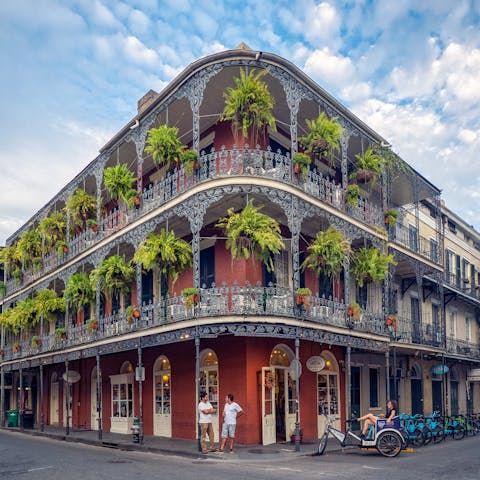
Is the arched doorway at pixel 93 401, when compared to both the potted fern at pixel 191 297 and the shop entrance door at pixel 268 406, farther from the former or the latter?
the potted fern at pixel 191 297

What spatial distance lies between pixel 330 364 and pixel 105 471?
30.9 ft

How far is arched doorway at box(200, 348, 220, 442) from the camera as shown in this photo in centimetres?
1670

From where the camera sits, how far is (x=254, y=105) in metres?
15.2

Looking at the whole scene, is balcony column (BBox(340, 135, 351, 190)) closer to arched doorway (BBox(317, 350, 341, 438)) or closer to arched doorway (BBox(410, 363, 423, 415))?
arched doorway (BBox(317, 350, 341, 438))

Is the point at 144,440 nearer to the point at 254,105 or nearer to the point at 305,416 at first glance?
the point at 305,416

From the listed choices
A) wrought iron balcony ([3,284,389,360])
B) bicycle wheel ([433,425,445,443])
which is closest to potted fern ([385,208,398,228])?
wrought iron balcony ([3,284,389,360])

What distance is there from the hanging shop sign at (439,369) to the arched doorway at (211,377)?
10.4 m

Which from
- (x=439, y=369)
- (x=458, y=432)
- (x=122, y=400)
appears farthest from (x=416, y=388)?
(x=122, y=400)

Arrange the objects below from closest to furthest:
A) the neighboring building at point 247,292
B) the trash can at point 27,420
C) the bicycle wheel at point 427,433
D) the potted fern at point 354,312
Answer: the neighboring building at point 247,292, the bicycle wheel at point 427,433, the potted fern at point 354,312, the trash can at point 27,420

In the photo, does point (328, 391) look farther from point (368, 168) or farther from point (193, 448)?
point (368, 168)

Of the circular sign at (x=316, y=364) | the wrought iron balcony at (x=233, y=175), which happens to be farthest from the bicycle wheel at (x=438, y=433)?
the wrought iron balcony at (x=233, y=175)

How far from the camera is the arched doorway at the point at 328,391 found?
1831 cm

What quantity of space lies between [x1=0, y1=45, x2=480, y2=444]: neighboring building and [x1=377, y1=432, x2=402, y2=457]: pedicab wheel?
2644 millimetres

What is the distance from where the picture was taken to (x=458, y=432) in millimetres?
18812
